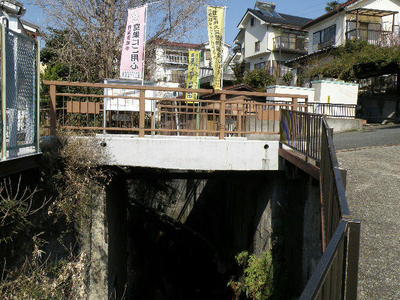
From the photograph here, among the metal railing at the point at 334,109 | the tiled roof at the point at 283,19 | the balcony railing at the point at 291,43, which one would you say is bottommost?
the metal railing at the point at 334,109

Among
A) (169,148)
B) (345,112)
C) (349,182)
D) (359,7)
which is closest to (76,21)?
(169,148)

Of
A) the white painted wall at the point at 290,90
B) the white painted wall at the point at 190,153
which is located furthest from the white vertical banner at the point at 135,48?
the white painted wall at the point at 290,90

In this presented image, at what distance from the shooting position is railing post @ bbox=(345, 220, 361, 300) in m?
2.33

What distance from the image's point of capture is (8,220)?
5.55 m

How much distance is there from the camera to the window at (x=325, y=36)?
87.9 ft

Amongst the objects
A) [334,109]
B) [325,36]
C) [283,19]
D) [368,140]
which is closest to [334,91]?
[334,109]

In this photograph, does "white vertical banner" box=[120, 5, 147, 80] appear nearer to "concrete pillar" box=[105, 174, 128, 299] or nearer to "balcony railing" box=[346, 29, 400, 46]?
"concrete pillar" box=[105, 174, 128, 299]

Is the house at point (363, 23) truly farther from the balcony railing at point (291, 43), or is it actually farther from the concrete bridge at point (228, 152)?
the concrete bridge at point (228, 152)

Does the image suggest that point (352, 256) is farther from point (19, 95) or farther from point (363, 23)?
point (363, 23)

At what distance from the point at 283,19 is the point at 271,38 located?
10.3 feet

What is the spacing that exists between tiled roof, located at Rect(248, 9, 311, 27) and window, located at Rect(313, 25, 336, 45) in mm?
5866

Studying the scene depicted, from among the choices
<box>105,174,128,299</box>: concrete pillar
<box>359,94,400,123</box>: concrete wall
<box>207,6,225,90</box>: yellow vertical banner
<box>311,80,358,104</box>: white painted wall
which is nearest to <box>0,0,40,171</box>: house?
<box>105,174,128,299</box>: concrete pillar

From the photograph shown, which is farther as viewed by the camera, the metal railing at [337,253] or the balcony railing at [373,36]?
the balcony railing at [373,36]

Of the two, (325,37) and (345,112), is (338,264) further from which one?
(325,37)
